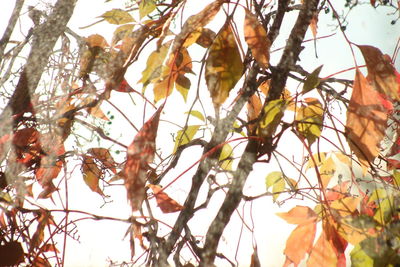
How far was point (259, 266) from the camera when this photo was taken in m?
0.25

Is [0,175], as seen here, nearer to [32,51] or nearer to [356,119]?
[32,51]

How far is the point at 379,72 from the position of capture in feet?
0.74

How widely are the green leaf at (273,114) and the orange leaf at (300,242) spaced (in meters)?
0.08

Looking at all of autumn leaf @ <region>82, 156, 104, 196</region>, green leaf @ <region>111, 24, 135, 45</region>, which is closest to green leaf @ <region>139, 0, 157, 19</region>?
green leaf @ <region>111, 24, 135, 45</region>

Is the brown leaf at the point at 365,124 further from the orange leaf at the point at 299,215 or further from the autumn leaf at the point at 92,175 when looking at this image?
the autumn leaf at the point at 92,175

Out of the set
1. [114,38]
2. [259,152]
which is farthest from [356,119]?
[114,38]

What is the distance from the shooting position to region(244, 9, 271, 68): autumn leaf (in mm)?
202

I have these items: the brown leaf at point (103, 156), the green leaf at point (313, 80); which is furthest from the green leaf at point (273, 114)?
the brown leaf at point (103, 156)

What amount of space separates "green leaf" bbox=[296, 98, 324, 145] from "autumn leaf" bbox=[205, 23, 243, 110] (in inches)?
1.8

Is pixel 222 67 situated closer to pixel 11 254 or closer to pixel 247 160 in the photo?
pixel 247 160

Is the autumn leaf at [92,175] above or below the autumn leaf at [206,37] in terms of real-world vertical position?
below

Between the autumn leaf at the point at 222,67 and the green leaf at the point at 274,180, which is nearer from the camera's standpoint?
the autumn leaf at the point at 222,67

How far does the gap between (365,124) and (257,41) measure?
6cm

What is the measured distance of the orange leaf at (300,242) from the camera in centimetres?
26
